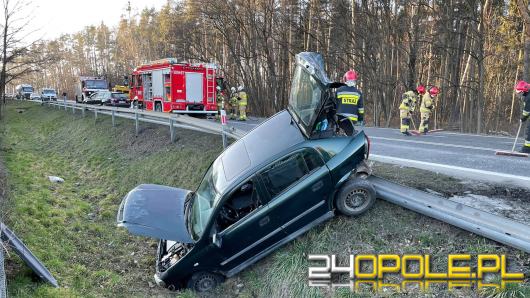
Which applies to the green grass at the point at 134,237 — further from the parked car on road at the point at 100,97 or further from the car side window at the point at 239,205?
the parked car on road at the point at 100,97

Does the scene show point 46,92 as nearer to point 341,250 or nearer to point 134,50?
point 134,50

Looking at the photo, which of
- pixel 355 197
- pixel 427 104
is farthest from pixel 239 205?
pixel 427 104

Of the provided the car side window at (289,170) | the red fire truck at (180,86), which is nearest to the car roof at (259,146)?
the car side window at (289,170)

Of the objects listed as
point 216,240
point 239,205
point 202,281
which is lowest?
point 202,281

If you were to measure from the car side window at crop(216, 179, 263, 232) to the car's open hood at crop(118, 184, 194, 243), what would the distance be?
1.46 feet

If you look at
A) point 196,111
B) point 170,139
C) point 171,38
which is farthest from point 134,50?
point 170,139

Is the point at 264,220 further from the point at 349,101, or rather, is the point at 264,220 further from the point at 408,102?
the point at 408,102

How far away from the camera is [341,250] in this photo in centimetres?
454

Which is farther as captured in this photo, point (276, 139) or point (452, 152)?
point (452, 152)

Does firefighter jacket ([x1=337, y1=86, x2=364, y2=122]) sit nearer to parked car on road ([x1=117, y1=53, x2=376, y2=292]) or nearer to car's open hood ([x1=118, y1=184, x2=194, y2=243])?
parked car on road ([x1=117, y1=53, x2=376, y2=292])

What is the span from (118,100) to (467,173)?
2395 cm

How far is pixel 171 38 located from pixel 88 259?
31.1m

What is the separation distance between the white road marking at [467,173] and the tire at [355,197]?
1954 mm

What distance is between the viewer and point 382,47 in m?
22.8
